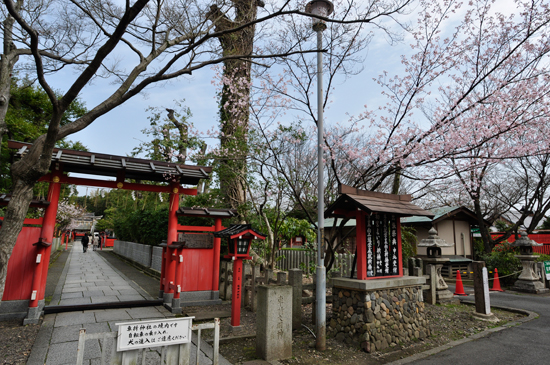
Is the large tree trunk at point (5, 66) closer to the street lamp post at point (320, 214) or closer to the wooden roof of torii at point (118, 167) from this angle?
the wooden roof of torii at point (118, 167)

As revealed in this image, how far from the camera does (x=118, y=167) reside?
26.7ft

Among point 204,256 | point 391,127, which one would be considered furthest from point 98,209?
point 391,127

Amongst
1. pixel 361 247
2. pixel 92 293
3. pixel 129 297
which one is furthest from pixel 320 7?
pixel 92 293

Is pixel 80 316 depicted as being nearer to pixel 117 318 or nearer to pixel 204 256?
pixel 117 318

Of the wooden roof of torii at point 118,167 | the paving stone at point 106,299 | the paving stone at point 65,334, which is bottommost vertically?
the paving stone at point 65,334

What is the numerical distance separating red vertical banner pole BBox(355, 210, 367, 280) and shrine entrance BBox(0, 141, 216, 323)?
444cm

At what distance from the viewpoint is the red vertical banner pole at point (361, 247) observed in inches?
253

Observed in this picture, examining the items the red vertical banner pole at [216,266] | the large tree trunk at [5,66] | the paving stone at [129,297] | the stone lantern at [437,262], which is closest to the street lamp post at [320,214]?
the red vertical banner pole at [216,266]

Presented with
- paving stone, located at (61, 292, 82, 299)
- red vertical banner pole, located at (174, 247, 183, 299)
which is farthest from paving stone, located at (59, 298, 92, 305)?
red vertical banner pole, located at (174, 247, 183, 299)

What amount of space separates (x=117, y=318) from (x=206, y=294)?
8.32 ft

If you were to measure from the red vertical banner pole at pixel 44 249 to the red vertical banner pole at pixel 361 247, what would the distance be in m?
7.13

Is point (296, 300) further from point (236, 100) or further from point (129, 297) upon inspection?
point (236, 100)

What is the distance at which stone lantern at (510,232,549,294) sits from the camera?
13211 mm

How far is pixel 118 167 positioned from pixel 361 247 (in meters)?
6.34
